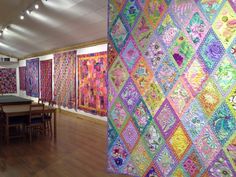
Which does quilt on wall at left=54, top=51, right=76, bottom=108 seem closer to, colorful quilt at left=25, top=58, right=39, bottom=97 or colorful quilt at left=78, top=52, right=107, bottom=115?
colorful quilt at left=78, top=52, right=107, bottom=115

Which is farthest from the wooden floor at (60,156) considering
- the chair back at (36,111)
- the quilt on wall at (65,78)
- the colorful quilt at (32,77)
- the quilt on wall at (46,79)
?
the colorful quilt at (32,77)

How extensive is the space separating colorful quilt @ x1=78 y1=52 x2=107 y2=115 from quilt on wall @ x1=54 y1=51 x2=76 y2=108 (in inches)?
16.0

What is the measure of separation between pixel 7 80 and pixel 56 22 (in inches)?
303

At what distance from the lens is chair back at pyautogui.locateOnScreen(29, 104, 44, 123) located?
4549mm

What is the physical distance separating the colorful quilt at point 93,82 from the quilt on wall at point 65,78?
1.34 ft

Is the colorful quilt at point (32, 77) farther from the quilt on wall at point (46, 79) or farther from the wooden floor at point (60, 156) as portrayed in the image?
the wooden floor at point (60, 156)

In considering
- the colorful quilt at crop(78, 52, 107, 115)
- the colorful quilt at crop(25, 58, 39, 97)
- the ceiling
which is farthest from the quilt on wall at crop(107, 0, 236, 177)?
the colorful quilt at crop(25, 58, 39, 97)

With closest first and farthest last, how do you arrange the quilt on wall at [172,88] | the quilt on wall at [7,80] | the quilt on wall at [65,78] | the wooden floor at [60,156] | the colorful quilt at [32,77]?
1. the quilt on wall at [172,88]
2. the wooden floor at [60,156]
3. the quilt on wall at [65,78]
4. the colorful quilt at [32,77]
5. the quilt on wall at [7,80]

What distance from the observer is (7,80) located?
1176 centimetres

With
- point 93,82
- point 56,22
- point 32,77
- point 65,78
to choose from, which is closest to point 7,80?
point 32,77

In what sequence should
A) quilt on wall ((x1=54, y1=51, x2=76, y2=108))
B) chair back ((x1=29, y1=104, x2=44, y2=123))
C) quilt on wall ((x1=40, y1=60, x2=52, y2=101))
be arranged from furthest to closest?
1. quilt on wall ((x1=40, y1=60, x2=52, y2=101))
2. quilt on wall ((x1=54, y1=51, x2=76, y2=108))
3. chair back ((x1=29, y1=104, x2=44, y2=123))

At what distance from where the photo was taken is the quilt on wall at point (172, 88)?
2.17 metres

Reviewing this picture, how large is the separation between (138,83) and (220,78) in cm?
94

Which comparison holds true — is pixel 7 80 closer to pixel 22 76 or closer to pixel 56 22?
pixel 22 76
